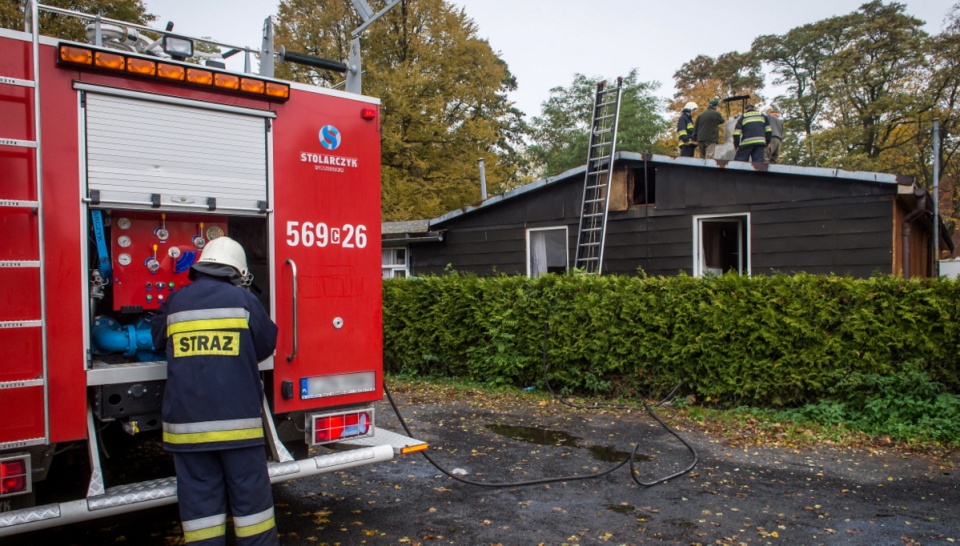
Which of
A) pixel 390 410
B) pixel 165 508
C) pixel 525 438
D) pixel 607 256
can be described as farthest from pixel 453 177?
pixel 165 508

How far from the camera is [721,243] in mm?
12328

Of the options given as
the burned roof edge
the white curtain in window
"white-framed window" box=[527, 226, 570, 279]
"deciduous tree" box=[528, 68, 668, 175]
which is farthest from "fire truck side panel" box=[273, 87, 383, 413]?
"deciduous tree" box=[528, 68, 668, 175]

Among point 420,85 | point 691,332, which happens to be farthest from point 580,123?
point 691,332

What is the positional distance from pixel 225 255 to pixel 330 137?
1.17m

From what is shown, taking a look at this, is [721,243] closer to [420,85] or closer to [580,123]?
[420,85]

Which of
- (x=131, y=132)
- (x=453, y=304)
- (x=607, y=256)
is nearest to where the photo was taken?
(x=131, y=132)

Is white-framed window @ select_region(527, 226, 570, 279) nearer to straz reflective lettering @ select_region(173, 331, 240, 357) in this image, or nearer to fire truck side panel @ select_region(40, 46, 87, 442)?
straz reflective lettering @ select_region(173, 331, 240, 357)

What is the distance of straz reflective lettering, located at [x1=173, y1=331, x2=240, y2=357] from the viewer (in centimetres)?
353

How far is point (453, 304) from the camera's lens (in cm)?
1096

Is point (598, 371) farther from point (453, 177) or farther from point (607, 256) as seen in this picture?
point (453, 177)

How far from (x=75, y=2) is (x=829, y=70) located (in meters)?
29.1

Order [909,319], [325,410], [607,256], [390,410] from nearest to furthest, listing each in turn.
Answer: [325,410], [909,319], [390,410], [607,256]

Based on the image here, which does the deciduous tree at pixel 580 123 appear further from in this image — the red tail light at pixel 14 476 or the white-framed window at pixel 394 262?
the red tail light at pixel 14 476

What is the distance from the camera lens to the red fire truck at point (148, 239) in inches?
132
